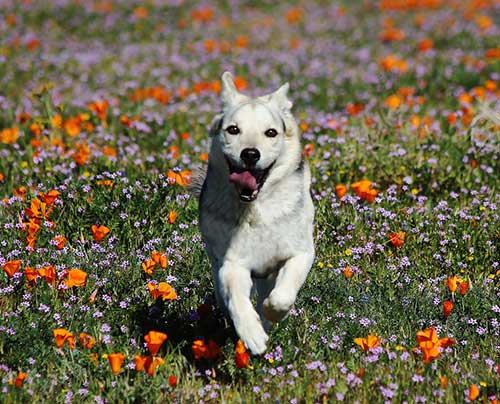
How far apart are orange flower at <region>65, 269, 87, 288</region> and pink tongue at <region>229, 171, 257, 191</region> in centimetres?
123

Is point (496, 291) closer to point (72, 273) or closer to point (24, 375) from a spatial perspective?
point (72, 273)

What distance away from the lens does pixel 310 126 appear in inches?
392

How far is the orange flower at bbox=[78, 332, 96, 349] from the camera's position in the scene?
4.89 metres

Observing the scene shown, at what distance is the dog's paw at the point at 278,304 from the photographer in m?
4.76

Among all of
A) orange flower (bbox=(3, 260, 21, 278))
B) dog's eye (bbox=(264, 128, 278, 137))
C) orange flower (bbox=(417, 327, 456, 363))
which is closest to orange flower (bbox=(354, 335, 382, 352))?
orange flower (bbox=(417, 327, 456, 363))

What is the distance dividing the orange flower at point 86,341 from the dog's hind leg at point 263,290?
1.08 metres

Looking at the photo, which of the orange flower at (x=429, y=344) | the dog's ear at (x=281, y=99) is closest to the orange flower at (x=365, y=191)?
the dog's ear at (x=281, y=99)

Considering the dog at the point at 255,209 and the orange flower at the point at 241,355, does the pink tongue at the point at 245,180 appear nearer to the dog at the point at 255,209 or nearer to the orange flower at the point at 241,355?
the dog at the point at 255,209

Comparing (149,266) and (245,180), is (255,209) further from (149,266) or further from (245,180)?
(149,266)

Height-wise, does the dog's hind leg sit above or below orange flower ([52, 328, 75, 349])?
below

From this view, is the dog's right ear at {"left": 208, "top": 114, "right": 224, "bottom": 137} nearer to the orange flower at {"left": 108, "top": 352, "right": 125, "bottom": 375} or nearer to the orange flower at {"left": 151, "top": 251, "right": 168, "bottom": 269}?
the orange flower at {"left": 151, "top": 251, "right": 168, "bottom": 269}

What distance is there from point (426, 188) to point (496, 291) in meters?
2.01

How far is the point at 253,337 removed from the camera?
4.61 meters

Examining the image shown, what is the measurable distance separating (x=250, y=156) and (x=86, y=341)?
57.3 inches
